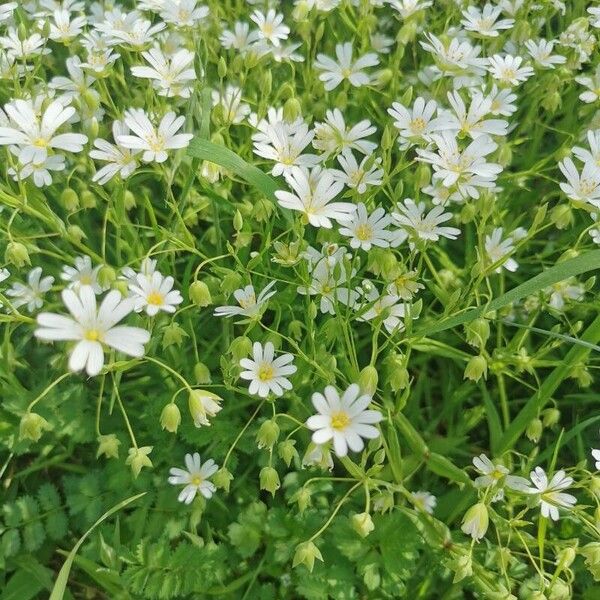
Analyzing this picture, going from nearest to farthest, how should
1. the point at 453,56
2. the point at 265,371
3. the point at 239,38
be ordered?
the point at 265,371 → the point at 453,56 → the point at 239,38

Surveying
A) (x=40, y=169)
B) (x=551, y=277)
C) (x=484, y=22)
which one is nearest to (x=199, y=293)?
(x=40, y=169)

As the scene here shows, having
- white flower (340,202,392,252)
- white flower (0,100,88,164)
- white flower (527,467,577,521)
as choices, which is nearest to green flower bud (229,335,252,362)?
white flower (340,202,392,252)

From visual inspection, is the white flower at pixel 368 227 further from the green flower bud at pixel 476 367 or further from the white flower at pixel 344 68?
the white flower at pixel 344 68

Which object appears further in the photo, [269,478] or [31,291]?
[31,291]

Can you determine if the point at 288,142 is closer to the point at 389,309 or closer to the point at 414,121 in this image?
the point at 414,121

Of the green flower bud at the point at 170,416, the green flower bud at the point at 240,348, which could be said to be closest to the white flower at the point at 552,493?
the green flower bud at the point at 240,348

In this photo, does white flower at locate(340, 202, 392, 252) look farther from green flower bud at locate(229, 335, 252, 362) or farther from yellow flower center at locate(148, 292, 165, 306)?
yellow flower center at locate(148, 292, 165, 306)
